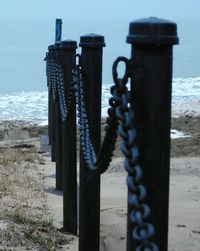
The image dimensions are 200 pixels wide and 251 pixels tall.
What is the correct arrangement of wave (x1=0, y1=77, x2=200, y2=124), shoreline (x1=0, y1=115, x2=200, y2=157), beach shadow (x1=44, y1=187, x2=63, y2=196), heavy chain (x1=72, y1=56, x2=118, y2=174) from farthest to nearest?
wave (x1=0, y1=77, x2=200, y2=124) → shoreline (x1=0, y1=115, x2=200, y2=157) → beach shadow (x1=44, y1=187, x2=63, y2=196) → heavy chain (x1=72, y1=56, x2=118, y2=174)

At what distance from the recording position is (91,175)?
362 centimetres

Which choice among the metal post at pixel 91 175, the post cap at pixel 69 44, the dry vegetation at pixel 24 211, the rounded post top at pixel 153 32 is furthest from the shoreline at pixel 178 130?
the rounded post top at pixel 153 32

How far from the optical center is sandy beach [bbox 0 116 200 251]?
14.2 ft

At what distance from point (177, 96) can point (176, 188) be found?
1599 centimetres

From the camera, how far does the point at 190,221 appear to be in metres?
5.03

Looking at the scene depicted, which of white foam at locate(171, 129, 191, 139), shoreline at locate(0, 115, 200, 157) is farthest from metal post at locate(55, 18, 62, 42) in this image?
white foam at locate(171, 129, 191, 139)

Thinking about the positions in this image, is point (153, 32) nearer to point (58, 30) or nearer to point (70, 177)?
point (70, 177)

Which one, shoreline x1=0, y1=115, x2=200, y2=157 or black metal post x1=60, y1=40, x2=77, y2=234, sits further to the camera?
shoreline x1=0, y1=115, x2=200, y2=157

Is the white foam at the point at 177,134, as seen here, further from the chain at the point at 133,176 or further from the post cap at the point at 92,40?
the chain at the point at 133,176

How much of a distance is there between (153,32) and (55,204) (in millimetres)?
Answer: 4067

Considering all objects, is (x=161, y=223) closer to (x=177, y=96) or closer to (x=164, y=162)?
(x=164, y=162)

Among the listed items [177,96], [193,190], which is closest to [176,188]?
[193,190]

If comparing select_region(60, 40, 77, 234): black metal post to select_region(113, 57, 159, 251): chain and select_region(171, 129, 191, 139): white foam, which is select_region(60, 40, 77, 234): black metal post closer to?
select_region(113, 57, 159, 251): chain

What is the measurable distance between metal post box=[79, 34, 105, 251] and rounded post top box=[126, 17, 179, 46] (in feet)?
5.04
